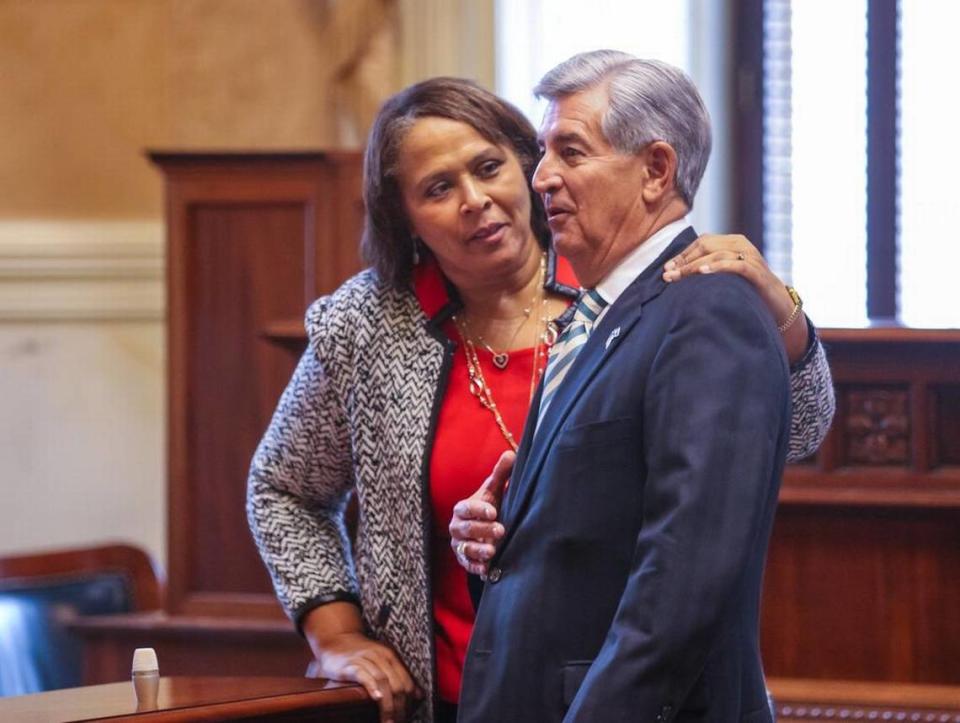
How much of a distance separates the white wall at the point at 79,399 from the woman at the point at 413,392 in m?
2.87

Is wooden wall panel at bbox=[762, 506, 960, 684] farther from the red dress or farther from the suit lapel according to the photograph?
the suit lapel

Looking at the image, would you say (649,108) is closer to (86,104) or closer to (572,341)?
(572,341)

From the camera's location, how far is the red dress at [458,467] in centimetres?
242

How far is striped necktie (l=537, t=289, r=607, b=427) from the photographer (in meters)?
2.00

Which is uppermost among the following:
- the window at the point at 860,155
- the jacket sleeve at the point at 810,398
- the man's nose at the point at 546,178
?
the window at the point at 860,155

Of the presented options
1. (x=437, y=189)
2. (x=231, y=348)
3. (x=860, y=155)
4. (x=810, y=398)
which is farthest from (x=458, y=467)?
(x=860, y=155)

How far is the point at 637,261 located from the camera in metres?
1.96

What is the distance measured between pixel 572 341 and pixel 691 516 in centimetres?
39

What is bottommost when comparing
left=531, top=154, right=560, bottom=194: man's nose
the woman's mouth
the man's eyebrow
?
the woman's mouth

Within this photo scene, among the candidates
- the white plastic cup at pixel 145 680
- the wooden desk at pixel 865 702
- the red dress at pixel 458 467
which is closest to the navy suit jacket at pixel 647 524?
the red dress at pixel 458 467

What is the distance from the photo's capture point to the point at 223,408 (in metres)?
3.89

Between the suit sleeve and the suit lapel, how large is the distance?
126 mm

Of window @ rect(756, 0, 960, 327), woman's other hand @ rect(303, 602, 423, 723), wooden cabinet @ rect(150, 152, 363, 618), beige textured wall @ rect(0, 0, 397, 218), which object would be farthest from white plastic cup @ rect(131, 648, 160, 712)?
window @ rect(756, 0, 960, 327)

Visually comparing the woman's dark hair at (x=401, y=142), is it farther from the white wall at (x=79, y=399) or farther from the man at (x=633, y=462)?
the white wall at (x=79, y=399)
